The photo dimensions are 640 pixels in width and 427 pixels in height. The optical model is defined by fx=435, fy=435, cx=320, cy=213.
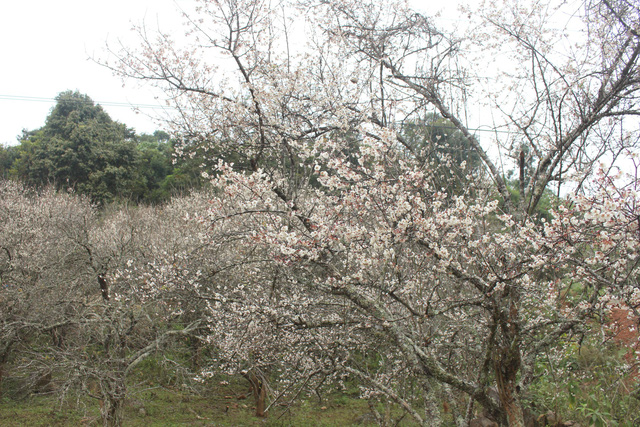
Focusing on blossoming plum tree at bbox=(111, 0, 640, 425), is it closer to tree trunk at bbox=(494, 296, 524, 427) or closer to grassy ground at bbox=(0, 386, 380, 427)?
tree trunk at bbox=(494, 296, 524, 427)

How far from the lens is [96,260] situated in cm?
909

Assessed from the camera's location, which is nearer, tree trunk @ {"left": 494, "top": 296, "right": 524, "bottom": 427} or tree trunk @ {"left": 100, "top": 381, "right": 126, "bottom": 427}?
tree trunk @ {"left": 494, "top": 296, "right": 524, "bottom": 427}

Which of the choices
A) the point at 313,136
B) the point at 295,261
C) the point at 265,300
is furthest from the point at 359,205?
the point at 265,300

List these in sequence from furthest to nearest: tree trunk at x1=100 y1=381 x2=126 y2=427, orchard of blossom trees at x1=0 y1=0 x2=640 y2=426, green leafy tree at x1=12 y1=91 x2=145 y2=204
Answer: green leafy tree at x1=12 y1=91 x2=145 y2=204 < tree trunk at x1=100 y1=381 x2=126 y2=427 < orchard of blossom trees at x1=0 y1=0 x2=640 y2=426

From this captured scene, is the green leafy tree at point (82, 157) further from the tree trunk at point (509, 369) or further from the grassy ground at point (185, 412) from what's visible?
the tree trunk at point (509, 369)

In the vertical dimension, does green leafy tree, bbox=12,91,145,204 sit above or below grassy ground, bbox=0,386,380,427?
above

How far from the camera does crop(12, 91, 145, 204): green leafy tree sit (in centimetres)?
2011

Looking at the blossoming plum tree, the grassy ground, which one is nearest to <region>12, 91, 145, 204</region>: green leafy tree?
the grassy ground

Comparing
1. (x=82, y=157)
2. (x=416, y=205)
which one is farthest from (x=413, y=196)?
(x=82, y=157)

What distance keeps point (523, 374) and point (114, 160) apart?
2143 cm

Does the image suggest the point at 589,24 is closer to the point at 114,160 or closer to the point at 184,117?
the point at 184,117

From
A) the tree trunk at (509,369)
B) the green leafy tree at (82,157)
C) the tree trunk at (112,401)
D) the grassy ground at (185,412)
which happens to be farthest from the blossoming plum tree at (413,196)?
the green leafy tree at (82,157)

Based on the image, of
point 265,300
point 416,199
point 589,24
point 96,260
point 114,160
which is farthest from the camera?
point 114,160

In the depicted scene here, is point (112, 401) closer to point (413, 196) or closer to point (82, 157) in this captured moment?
point (413, 196)
